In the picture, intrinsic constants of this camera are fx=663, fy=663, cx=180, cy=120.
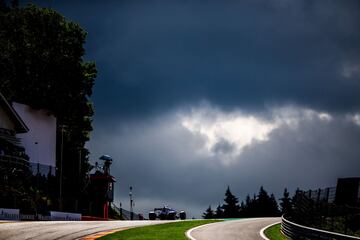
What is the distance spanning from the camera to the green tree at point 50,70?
64062 mm

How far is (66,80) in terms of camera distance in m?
65.0

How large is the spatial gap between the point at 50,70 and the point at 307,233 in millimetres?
44537

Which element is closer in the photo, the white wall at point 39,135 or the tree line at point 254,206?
the white wall at point 39,135

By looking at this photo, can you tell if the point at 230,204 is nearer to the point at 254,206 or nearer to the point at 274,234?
the point at 254,206

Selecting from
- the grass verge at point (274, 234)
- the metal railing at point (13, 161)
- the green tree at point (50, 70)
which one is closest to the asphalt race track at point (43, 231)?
the grass verge at point (274, 234)

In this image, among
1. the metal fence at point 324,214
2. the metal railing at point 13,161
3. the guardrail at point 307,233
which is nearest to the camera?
the guardrail at point 307,233

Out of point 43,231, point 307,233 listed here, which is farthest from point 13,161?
point 307,233

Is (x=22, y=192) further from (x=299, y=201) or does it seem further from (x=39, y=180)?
(x=299, y=201)

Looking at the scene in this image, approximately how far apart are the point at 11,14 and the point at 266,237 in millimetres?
48925

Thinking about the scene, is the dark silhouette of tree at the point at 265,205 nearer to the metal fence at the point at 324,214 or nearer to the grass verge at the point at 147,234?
the metal fence at the point at 324,214

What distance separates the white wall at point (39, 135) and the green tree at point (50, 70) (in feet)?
3.31

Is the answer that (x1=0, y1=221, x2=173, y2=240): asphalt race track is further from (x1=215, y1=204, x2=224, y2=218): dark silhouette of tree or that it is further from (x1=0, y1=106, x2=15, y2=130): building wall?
(x1=215, y1=204, x2=224, y2=218): dark silhouette of tree

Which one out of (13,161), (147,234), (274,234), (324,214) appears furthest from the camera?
(13,161)

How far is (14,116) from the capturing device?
186 ft
